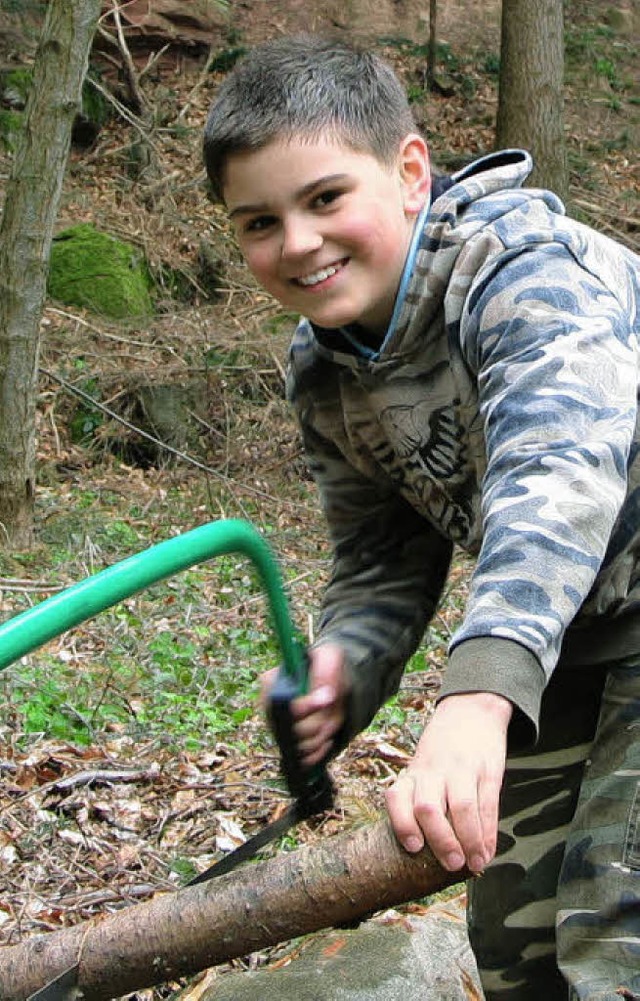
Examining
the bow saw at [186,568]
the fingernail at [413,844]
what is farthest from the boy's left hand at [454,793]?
the bow saw at [186,568]

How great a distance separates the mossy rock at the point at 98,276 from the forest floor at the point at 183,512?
232 millimetres

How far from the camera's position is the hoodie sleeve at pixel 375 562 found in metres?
2.68

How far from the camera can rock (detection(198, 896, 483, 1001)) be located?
10.2 ft

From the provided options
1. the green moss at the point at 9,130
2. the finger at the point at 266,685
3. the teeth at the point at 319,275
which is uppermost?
the teeth at the point at 319,275

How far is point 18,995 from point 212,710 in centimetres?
334

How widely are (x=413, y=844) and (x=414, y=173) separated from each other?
1353mm

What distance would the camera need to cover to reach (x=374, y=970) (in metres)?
3.23

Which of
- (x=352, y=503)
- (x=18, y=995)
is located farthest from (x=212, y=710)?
(x=18, y=995)

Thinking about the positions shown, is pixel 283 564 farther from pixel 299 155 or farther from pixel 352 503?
pixel 299 155

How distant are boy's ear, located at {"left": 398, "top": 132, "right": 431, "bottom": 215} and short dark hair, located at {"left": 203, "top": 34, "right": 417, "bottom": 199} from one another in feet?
0.08

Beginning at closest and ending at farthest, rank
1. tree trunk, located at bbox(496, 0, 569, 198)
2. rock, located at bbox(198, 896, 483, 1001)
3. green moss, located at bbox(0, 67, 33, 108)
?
rock, located at bbox(198, 896, 483, 1001) → tree trunk, located at bbox(496, 0, 569, 198) → green moss, located at bbox(0, 67, 33, 108)

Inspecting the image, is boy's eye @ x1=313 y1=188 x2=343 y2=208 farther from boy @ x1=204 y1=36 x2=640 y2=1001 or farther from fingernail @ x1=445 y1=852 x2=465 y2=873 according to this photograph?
fingernail @ x1=445 y1=852 x2=465 y2=873

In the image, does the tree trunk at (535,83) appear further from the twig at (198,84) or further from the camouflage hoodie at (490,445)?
the camouflage hoodie at (490,445)

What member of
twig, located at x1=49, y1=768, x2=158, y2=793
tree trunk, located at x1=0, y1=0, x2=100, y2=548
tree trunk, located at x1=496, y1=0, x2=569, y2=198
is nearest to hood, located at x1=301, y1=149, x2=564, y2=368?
twig, located at x1=49, y1=768, x2=158, y2=793
